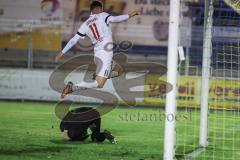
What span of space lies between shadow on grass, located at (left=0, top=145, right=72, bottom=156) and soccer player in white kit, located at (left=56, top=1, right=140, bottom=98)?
1.44 m

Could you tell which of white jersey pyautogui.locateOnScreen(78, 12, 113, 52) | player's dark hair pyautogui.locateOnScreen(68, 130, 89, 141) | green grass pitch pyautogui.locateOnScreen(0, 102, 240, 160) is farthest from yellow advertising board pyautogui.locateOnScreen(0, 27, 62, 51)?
player's dark hair pyautogui.locateOnScreen(68, 130, 89, 141)

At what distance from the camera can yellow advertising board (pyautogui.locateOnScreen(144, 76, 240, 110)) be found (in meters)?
18.5

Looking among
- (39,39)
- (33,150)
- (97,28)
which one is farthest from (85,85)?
(39,39)

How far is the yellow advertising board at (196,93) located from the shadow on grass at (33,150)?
8.03 metres

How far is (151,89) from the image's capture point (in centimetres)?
2003

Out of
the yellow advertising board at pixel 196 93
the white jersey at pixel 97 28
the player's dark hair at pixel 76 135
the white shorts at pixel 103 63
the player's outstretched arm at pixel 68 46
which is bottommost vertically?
the player's dark hair at pixel 76 135

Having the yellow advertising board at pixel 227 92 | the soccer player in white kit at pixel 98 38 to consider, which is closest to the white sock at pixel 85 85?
the soccer player in white kit at pixel 98 38

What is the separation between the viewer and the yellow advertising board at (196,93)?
60.8ft

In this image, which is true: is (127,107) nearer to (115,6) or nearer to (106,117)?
(106,117)

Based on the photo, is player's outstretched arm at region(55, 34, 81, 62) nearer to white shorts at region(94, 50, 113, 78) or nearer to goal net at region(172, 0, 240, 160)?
white shorts at region(94, 50, 113, 78)

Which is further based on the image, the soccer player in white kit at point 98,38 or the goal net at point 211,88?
the soccer player in white kit at point 98,38

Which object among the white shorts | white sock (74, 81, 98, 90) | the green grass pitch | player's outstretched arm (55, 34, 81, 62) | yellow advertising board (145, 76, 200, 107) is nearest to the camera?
the green grass pitch

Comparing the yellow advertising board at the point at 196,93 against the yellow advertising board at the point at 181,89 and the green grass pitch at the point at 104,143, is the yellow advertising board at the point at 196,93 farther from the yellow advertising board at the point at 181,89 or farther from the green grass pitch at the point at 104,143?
the green grass pitch at the point at 104,143

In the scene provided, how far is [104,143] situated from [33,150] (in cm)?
163
